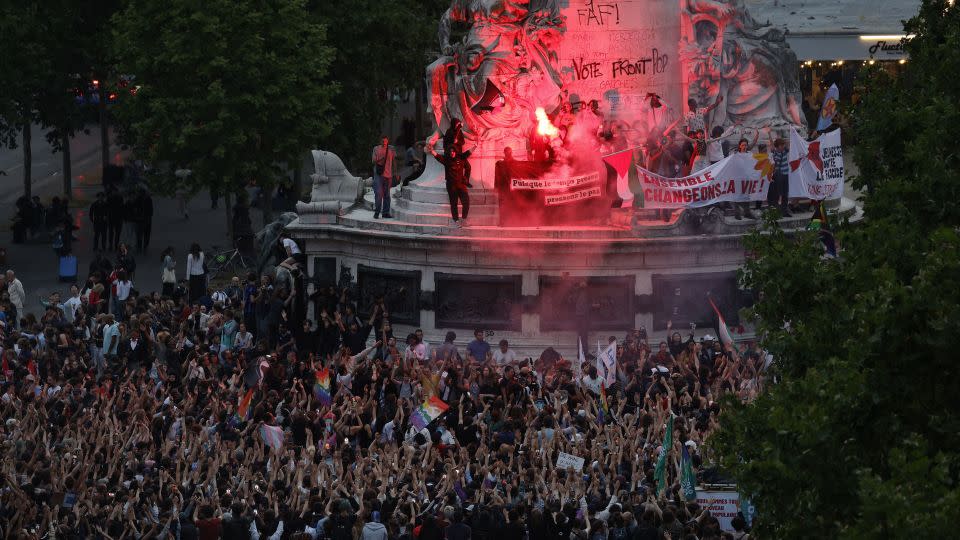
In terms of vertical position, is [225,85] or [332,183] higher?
[225,85]

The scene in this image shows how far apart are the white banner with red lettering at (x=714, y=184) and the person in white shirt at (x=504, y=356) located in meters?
3.79

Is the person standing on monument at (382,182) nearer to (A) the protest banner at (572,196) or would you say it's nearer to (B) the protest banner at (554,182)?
(B) the protest banner at (554,182)

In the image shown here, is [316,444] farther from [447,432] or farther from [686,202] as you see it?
[686,202]

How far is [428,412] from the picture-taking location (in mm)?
27375

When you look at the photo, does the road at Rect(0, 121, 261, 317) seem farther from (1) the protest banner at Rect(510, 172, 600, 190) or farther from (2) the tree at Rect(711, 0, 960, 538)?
(2) the tree at Rect(711, 0, 960, 538)

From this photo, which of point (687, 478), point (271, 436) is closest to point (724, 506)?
point (687, 478)

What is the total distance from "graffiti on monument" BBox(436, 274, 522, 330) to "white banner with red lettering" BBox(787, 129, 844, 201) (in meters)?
5.08

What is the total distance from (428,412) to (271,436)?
2.11 meters

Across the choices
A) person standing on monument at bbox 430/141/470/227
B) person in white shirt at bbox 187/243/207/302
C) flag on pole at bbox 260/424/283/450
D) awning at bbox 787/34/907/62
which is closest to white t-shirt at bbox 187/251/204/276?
person in white shirt at bbox 187/243/207/302

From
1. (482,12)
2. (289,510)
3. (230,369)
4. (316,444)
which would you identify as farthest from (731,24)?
(289,510)

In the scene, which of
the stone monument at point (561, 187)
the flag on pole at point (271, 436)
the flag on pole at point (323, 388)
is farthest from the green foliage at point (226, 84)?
the flag on pole at point (271, 436)

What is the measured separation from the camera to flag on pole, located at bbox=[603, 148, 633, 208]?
35897 mm

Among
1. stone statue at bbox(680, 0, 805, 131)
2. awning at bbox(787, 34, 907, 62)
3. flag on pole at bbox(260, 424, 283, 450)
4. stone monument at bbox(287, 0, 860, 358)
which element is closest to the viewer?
flag on pole at bbox(260, 424, 283, 450)

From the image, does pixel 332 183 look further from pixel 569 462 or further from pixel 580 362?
pixel 569 462
